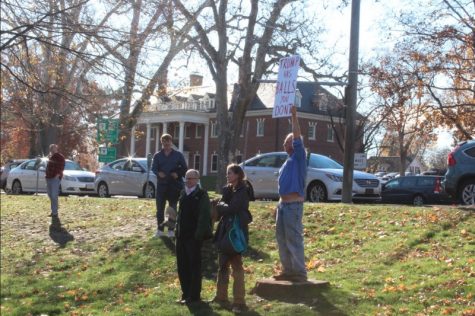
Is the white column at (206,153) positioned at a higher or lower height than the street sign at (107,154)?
higher

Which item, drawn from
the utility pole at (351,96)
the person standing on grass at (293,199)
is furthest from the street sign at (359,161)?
the person standing on grass at (293,199)

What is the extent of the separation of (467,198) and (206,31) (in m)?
12.3

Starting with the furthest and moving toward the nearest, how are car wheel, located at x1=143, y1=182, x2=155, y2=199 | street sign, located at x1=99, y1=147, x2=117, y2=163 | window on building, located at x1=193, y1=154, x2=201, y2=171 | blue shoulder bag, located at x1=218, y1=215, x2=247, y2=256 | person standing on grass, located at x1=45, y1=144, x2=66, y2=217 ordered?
window on building, located at x1=193, y1=154, x2=201, y2=171
street sign, located at x1=99, y1=147, x2=117, y2=163
car wheel, located at x1=143, y1=182, x2=155, y2=199
person standing on grass, located at x1=45, y1=144, x2=66, y2=217
blue shoulder bag, located at x1=218, y1=215, x2=247, y2=256

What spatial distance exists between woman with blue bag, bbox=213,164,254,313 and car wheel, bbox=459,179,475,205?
370 inches

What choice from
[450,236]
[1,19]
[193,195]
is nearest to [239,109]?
[1,19]

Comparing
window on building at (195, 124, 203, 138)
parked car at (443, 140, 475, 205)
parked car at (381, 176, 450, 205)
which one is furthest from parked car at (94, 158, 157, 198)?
window on building at (195, 124, 203, 138)

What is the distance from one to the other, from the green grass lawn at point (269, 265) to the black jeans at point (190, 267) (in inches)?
9.3

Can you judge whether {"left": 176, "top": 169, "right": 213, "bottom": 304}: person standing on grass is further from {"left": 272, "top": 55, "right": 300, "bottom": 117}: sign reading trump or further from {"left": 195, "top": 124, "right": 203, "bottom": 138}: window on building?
{"left": 195, "top": 124, "right": 203, "bottom": 138}: window on building

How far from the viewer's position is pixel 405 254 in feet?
33.6

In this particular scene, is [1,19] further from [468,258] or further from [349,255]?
[468,258]

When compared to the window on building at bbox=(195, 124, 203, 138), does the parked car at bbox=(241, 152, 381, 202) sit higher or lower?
lower

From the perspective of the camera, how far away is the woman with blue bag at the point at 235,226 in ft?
26.2

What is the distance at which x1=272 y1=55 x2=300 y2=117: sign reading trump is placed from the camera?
29.7ft

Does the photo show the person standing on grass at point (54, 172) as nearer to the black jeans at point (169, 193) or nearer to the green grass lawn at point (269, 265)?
the green grass lawn at point (269, 265)
